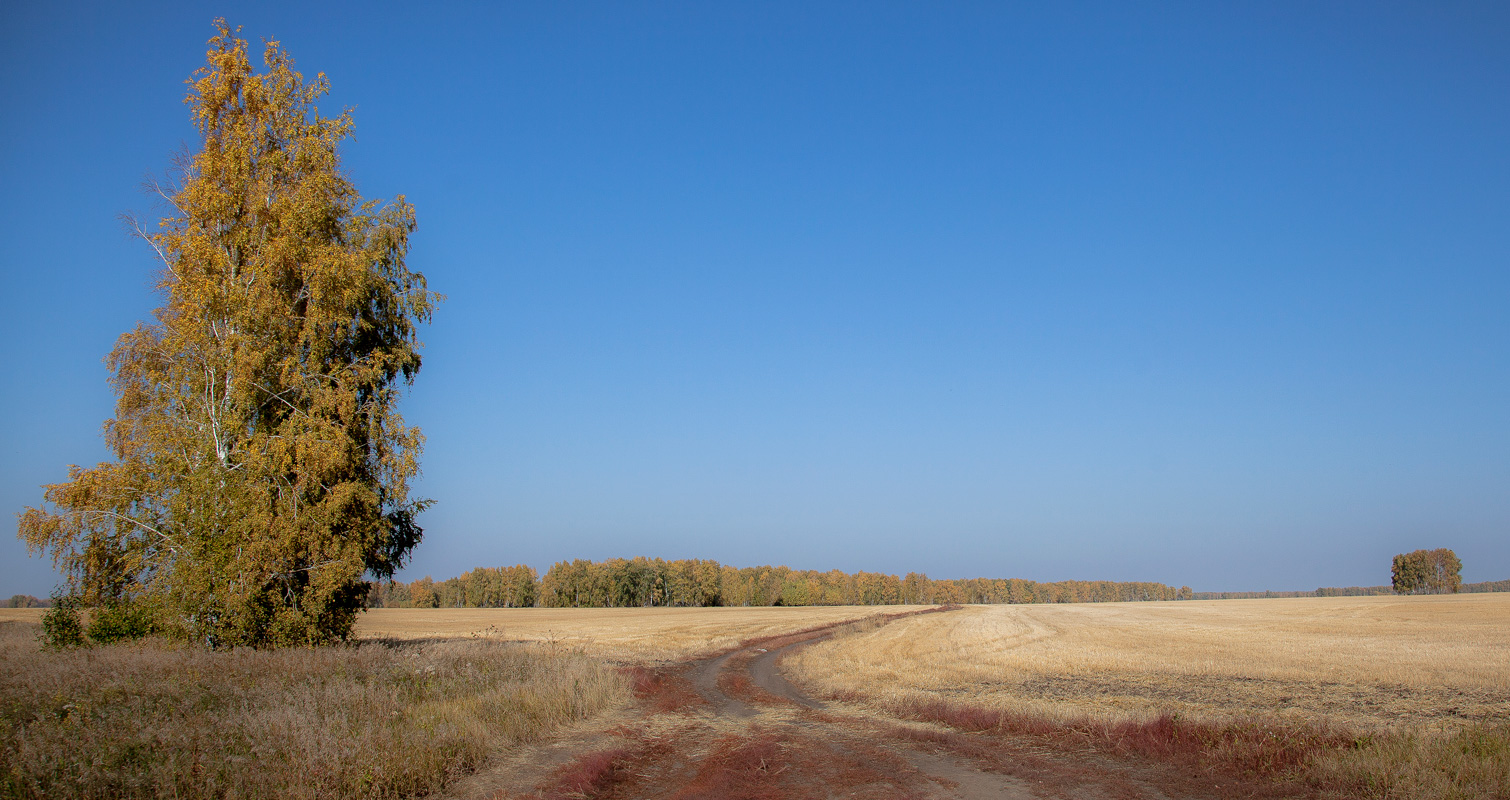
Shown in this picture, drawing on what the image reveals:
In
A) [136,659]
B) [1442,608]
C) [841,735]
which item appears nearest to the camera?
[841,735]

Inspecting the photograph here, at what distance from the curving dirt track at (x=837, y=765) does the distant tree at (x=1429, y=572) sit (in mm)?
208189

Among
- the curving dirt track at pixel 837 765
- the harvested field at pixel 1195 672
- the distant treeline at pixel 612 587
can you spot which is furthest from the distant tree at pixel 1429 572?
the curving dirt track at pixel 837 765

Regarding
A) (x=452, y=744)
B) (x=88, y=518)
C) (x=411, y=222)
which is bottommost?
(x=452, y=744)

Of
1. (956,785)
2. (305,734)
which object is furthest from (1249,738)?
(305,734)

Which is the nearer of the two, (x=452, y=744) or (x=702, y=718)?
(x=452, y=744)

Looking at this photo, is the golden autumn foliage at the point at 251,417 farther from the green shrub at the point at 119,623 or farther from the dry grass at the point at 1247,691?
the dry grass at the point at 1247,691

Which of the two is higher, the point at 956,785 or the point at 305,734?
the point at 305,734

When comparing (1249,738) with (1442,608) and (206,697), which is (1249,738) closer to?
(206,697)

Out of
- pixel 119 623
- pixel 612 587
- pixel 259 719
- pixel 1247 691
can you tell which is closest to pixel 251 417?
pixel 119 623

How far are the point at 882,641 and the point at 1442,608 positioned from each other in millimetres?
59092

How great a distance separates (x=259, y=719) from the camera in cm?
1037

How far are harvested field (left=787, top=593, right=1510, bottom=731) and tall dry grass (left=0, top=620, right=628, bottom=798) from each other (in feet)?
31.7

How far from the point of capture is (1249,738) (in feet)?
36.6

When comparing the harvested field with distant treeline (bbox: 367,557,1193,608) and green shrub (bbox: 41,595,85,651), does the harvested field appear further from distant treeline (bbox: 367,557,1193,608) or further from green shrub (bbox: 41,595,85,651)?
distant treeline (bbox: 367,557,1193,608)
